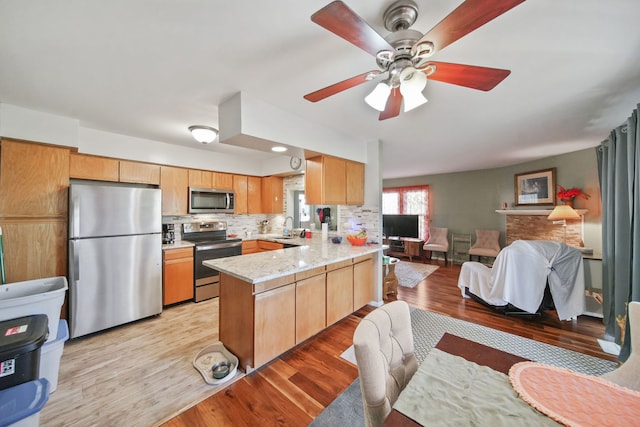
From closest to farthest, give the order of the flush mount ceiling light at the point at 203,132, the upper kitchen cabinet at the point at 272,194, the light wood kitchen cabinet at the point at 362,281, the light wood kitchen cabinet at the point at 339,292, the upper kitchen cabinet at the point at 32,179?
the upper kitchen cabinet at the point at 32,179, the light wood kitchen cabinet at the point at 339,292, the flush mount ceiling light at the point at 203,132, the light wood kitchen cabinet at the point at 362,281, the upper kitchen cabinet at the point at 272,194

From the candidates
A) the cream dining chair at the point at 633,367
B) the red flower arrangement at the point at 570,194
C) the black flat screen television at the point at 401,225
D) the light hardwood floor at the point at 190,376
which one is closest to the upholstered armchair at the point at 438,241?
the black flat screen television at the point at 401,225

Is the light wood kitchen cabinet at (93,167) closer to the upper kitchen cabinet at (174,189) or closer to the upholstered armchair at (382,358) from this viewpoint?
the upper kitchen cabinet at (174,189)

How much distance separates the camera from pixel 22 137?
232 cm

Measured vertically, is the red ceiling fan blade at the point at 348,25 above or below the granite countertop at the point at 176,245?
Answer: above

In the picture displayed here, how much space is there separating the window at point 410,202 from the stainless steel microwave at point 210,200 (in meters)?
5.04

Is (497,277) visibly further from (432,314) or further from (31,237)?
(31,237)

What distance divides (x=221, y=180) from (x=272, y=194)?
1.03 m

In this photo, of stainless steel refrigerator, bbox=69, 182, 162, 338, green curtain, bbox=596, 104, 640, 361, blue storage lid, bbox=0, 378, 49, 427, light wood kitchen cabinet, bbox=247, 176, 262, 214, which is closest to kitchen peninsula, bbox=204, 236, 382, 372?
blue storage lid, bbox=0, 378, 49, 427

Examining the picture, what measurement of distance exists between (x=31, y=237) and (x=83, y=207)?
0.54 meters

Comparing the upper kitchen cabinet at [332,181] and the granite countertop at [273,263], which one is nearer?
the granite countertop at [273,263]

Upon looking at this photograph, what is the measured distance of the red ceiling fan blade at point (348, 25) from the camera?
2.83 ft

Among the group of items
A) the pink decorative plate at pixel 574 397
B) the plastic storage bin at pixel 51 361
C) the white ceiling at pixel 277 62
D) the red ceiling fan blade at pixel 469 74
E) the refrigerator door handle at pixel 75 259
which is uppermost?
the white ceiling at pixel 277 62

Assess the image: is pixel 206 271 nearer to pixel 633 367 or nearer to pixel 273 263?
pixel 273 263

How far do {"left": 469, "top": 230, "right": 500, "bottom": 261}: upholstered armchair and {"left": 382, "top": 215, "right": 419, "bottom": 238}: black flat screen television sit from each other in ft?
4.79
